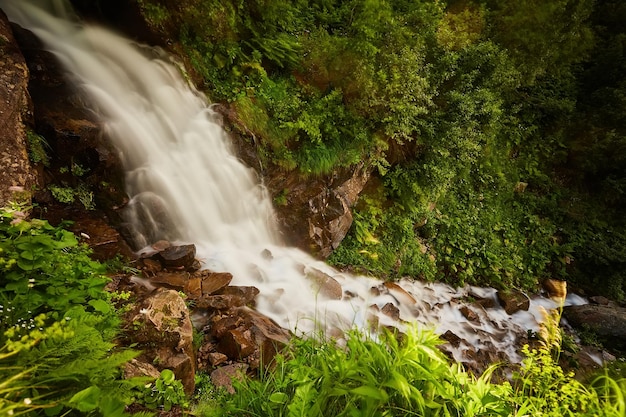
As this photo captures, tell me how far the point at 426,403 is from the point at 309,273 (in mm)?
4246

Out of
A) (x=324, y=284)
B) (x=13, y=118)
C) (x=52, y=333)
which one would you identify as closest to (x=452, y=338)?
(x=324, y=284)

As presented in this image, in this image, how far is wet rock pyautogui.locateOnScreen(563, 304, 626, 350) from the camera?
7273mm

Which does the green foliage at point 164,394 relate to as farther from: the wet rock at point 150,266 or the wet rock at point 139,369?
the wet rock at point 150,266

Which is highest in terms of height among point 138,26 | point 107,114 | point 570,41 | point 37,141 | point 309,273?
point 570,41

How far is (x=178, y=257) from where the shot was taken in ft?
14.0

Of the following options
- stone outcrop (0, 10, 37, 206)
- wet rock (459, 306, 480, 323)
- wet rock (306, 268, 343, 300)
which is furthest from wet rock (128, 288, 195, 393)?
wet rock (459, 306, 480, 323)

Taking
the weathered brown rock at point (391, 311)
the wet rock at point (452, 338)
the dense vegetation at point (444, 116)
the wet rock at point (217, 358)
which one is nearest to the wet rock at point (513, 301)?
the dense vegetation at point (444, 116)

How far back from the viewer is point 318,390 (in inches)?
75.0

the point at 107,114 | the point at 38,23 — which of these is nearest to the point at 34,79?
the point at 107,114

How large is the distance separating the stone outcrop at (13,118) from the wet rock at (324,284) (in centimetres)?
419

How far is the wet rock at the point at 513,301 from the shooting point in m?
7.72

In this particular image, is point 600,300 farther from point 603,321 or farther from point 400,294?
point 400,294

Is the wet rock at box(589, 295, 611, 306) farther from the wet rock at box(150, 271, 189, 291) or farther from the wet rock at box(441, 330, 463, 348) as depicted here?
the wet rock at box(150, 271, 189, 291)

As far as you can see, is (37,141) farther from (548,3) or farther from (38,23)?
(548,3)
